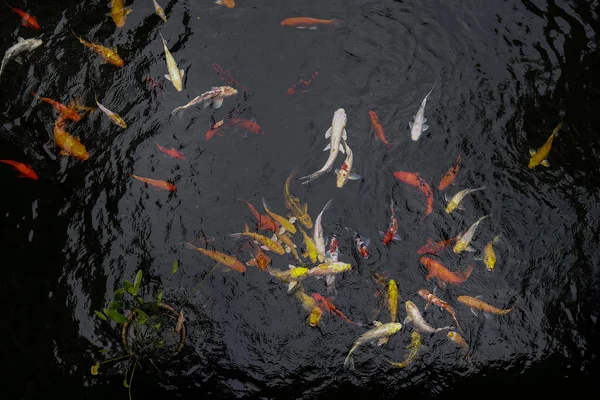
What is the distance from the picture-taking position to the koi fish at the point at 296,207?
5.80 meters

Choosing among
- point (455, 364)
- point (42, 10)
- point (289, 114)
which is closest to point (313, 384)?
point (455, 364)

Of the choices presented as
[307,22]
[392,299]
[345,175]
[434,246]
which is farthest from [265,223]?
[307,22]

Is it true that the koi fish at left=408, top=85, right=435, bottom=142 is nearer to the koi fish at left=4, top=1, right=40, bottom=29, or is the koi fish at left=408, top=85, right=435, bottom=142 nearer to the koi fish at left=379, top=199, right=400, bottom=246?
the koi fish at left=379, top=199, right=400, bottom=246

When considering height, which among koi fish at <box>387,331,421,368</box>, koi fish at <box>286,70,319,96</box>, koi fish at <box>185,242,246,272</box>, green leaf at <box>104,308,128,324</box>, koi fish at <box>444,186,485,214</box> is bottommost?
koi fish at <box>387,331,421,368</box>

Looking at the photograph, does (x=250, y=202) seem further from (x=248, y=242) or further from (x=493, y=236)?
(x=493, y=236)

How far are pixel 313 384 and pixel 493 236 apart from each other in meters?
2.40

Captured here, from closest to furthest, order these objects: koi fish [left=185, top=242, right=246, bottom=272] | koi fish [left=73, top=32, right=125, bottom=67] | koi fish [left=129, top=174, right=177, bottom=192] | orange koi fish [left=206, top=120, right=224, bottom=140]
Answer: koi fish [left=185, top=242, right=246, bottom=272]
koi fish [left=129, top=174, right=177, bottom=192]
orange koi fish [left=206, top=120, right=224, bottom=140]
koi fish [left=73, top=32, right=125, bottom=67]

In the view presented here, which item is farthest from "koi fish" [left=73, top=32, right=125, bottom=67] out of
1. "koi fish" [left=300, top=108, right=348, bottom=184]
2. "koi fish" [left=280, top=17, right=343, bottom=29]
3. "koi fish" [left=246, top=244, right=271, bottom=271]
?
"koi fish" [left=246, top=244, right=271, bottom=271]

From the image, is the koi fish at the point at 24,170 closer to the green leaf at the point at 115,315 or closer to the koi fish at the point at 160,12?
the green leaf at the point at 115,315

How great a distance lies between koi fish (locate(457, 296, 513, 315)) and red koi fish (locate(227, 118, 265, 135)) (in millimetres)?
2877

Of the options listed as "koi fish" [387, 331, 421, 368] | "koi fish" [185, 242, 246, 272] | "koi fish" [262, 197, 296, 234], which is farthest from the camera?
"koi fish" [262, 197, 296, 234]

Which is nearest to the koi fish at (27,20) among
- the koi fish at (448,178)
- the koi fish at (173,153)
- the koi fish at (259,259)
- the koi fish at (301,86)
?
the koi fish at (173,153)

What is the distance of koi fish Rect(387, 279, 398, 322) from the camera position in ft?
17.5

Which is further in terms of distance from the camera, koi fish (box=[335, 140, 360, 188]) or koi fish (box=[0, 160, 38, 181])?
koi fish (box=[0, 160, 38, 181])
